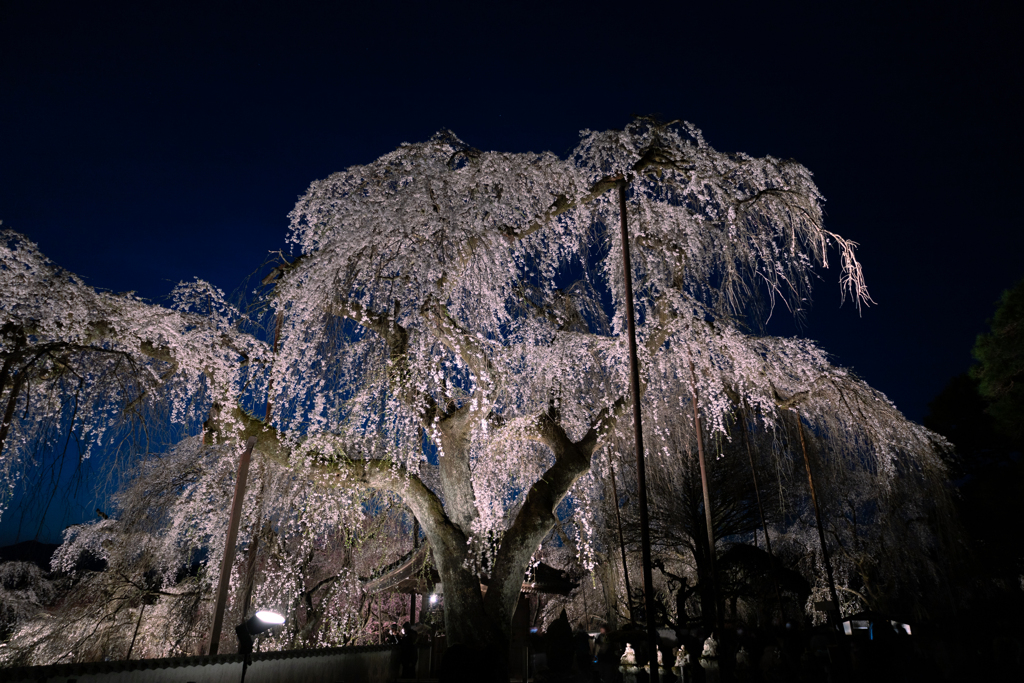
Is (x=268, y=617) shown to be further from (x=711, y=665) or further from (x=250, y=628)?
(x=711, y=665)

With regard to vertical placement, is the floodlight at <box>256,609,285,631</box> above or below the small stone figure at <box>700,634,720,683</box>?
above

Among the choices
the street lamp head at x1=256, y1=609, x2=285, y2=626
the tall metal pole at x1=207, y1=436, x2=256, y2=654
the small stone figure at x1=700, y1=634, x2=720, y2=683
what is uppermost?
the tall metal pole at x1=207, y1=436, x2=256, y2=654

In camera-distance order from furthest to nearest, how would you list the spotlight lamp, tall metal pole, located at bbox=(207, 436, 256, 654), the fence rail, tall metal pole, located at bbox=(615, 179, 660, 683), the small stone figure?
the small stone figure < tall metal pole, located at bbox=(207, 436, 256, 654) < the spotlight lamp < tall metal pole, located at bbox=(615, 179, 660, 683) < the fence rail

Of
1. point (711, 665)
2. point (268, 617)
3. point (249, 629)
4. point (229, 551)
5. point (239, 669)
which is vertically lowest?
point (711, 665)

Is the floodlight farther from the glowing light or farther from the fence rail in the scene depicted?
the fence rail

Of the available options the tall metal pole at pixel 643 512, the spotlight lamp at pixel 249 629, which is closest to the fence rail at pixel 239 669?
the spotlight lamp at pixel 249 629

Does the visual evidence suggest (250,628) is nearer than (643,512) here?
No

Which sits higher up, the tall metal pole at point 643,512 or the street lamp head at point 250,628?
the tall metal pole at point 643,512

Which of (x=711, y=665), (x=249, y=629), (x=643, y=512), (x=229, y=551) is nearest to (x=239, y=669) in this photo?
(x=249, y=629)

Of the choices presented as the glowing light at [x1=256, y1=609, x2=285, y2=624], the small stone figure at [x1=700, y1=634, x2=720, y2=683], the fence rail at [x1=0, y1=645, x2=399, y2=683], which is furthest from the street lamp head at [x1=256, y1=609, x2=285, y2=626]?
the small stone figure at [x1=700, y1=634, x2=720, y2=683]

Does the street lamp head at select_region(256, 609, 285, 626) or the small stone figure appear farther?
the small stone figure

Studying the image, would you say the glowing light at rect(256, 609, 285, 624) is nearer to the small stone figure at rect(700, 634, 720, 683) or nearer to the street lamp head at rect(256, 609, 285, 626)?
the street lamp head at rect(256, 609, 285, 626)

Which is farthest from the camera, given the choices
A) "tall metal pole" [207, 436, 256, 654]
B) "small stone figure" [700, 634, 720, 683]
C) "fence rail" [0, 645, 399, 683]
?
"small stone figure" [700, 634, 720, 683]

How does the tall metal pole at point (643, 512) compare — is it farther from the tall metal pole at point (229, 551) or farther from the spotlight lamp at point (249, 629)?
the tall metal pole at point (229, 551)
